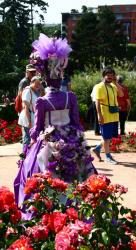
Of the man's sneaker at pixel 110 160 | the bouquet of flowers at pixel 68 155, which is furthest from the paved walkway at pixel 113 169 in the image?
the bouquet of flowers at pixel 68 155

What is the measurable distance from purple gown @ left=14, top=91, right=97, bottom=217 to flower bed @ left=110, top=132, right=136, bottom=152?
4955 mm

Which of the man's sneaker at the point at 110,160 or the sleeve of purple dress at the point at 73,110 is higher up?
the sleeve of purple dress at the point at 73,110

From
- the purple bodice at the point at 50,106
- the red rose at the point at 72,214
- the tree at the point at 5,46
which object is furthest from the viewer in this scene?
the tree at the point at 5,46

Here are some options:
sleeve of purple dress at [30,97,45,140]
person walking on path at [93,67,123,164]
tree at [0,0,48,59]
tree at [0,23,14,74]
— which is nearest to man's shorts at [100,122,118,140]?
person walking on path at [93,67,123,164]

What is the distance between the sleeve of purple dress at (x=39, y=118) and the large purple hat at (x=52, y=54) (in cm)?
28

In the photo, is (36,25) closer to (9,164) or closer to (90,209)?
(9,164)

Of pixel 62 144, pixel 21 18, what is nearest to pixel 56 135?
pixel 62 144

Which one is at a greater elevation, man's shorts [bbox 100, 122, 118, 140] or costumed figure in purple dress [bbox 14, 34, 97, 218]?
costumed figure in purple dress [bbox 14, 34, 97, 218]

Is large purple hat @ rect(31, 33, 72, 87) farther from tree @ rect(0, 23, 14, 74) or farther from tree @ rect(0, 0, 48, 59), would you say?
tree @ rect(0, 0, 48, 59)

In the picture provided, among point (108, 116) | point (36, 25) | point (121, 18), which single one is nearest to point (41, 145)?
→ point (108, 116)

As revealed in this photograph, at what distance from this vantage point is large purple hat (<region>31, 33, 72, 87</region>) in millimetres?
5262

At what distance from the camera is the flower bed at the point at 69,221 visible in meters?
2.64

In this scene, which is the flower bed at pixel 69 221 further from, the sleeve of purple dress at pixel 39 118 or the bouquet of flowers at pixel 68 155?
the sleeve of purple dress at pixel 39 118

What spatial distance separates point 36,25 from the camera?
2522 inches
